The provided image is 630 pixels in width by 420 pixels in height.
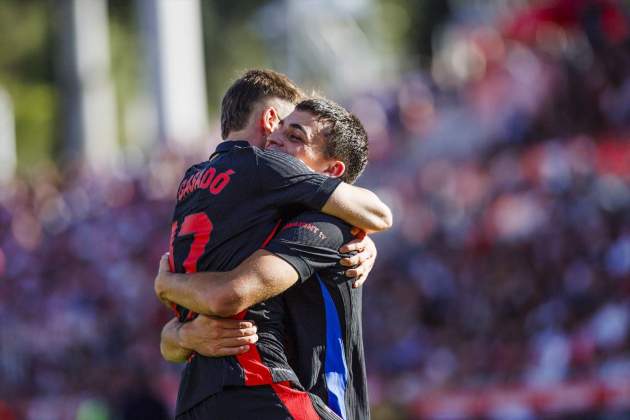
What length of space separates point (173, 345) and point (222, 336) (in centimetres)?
36

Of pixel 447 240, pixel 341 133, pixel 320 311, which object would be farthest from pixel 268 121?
pixel 447 240

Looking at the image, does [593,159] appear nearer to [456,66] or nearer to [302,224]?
[456,66]

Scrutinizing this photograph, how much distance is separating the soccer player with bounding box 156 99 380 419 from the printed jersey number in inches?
2.6

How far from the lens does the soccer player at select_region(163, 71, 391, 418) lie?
422 centimetres

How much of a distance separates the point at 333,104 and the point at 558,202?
7752 millimetres

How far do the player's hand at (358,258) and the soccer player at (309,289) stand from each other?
0.09ft

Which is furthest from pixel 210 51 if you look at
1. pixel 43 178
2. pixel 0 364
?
pixel 0 364

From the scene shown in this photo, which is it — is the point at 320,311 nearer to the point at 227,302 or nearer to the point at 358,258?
the point at 358,258

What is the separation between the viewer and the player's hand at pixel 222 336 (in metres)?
4.25

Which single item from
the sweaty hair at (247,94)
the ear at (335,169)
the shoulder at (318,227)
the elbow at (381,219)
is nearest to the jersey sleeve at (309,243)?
the shoulder at (318,227)

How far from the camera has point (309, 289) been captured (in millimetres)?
4395

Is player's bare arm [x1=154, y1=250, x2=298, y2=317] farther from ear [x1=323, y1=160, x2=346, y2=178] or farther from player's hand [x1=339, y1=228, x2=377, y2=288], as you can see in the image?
ear [x1=323, y1=160, x2=346, y2=178]

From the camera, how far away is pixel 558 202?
39.2 ft

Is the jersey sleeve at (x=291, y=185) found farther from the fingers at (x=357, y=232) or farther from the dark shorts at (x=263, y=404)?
the dark shorts at (x=263, y=404)
